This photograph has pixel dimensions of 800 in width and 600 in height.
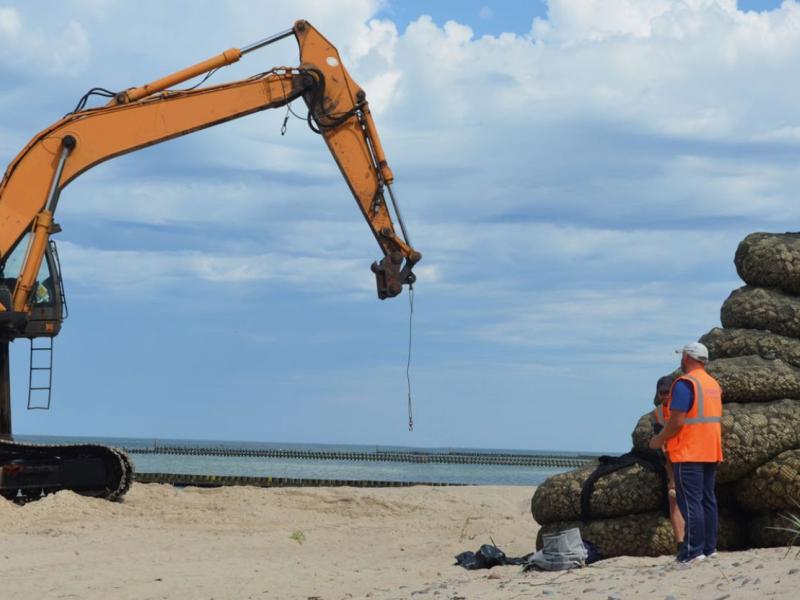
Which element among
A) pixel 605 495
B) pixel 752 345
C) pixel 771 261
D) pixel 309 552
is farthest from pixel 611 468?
pixel 309 552

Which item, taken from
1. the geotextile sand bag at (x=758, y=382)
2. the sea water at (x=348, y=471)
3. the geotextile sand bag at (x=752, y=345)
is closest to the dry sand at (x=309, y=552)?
the geotextile sand bag at (x=758, y=382)

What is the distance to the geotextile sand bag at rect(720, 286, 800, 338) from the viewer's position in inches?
388

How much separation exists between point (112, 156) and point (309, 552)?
735 cm

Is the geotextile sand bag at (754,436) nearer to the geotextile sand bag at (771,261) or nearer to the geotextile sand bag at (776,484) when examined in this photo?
the geotextile sand bag at (776,484)

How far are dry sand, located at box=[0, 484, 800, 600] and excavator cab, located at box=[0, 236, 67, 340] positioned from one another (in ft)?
7.64

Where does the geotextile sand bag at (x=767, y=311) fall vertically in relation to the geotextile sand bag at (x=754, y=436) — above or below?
above

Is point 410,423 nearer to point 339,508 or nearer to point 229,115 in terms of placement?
point 339,508

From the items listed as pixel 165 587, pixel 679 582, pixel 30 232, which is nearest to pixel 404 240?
pixel 30 232

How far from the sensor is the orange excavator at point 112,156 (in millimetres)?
15844

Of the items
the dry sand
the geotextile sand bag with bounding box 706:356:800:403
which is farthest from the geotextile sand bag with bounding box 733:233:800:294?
the dry sand

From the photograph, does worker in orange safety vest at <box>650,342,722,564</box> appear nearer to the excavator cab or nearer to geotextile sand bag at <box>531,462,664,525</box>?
geotextile sand bag at <box>531,462,664,525</box>

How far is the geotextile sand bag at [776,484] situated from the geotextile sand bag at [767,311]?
133 centimetres

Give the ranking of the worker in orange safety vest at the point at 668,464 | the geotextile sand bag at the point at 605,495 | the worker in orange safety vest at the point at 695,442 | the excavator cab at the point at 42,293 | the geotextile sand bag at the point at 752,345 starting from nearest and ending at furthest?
the worker in orange safety vest at the point at 695,442 → the worker in orange safety vest at the point at 668,464 → the geotextile sand bag at the point at 605,495 → the geotextile sand bag at the point at 752,345 → the excavator cab at the point at 42,293

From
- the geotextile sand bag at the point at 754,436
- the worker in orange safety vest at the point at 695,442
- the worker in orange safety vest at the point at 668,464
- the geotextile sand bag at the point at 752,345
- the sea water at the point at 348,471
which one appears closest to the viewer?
the worker in orange safety vest at the point at 695,442
